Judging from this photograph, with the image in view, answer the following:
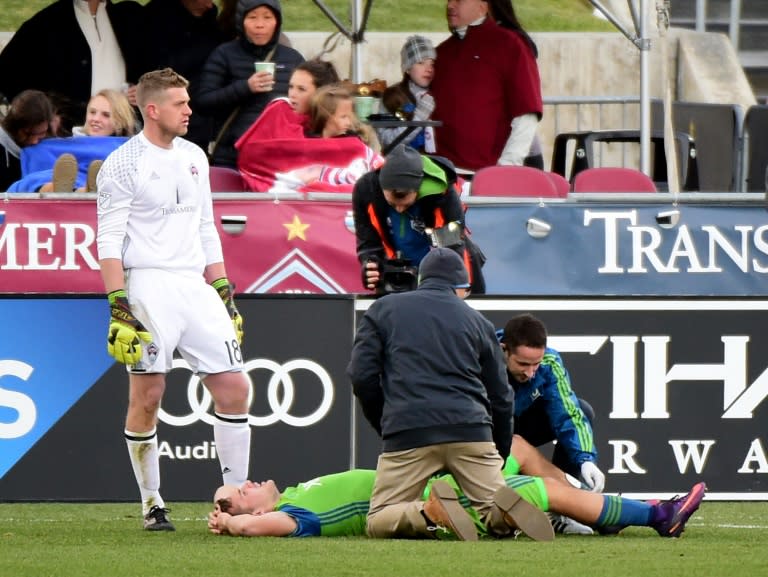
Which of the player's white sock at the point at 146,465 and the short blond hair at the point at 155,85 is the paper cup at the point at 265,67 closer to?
the short blond hair at the point at 155,85

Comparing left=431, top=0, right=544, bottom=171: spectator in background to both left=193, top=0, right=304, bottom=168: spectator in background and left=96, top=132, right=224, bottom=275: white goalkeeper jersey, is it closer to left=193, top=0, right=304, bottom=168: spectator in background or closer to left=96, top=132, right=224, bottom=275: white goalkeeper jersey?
left=193, top=0, right=304, bottom=168: spectator in background

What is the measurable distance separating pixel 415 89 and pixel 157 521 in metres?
5.40

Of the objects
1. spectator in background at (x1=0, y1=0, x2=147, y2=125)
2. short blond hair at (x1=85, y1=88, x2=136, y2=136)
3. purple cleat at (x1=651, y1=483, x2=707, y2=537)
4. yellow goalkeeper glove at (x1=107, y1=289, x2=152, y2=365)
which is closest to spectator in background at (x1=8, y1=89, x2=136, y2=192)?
short blond hair at (x1=85, y1=88, x2=136, y2=136)

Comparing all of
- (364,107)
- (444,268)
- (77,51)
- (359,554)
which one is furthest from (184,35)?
(359,554)

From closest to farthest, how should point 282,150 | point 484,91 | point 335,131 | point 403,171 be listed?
1. point 403,171
2. point 335,131
3. point 282,150
4. point 484,91

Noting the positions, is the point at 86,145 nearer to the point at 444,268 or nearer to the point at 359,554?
the point at 444,268

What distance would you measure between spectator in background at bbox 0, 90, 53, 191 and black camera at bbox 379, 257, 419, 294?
3.33 m

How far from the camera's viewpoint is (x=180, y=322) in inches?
344

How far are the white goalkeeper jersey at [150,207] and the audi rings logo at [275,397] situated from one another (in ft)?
4.19

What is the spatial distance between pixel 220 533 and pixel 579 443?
5.72ft

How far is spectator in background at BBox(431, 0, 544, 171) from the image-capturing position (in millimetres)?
12977

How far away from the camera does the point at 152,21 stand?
13359 millimetres

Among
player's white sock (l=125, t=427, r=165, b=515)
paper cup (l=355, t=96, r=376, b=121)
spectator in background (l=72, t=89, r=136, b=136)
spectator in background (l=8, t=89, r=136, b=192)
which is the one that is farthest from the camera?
paper cup (l=355, t=96, r=376, b=121)

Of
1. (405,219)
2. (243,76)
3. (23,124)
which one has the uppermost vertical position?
(243,76)
